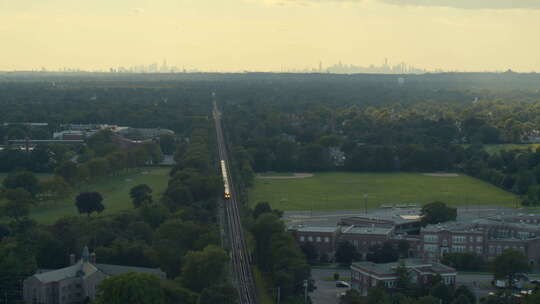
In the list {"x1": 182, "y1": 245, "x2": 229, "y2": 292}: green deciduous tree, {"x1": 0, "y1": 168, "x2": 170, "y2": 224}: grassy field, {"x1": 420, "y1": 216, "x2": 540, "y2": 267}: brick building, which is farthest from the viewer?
{"x1": 0, "y1": 168, "x2": 170, "y2": 224}: grassy field

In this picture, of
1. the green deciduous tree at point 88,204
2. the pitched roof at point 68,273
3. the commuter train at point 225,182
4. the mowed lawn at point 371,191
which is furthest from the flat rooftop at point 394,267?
the commuter train at point 225,182

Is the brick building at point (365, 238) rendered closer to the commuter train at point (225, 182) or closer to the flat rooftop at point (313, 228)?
the flat rooftop at point (313, 228)

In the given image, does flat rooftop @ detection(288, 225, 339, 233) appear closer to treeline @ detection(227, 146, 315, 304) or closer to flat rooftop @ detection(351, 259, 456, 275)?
treeline @ detection(227, 146, 315, 304)

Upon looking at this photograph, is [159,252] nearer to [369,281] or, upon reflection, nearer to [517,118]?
[369,281]

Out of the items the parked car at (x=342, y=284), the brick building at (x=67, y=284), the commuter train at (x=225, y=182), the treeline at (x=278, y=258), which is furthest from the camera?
the commuter train at (x=225, y=182)

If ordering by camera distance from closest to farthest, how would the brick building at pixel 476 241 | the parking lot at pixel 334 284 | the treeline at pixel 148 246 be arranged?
the treeline at pixel 148 246
the parking lot at pixel 334 284
the brick building at pixel 476 241

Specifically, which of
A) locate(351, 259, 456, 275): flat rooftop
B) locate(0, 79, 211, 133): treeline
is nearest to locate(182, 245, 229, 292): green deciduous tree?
locate(351, 259, 456, 275): flat rooftop
